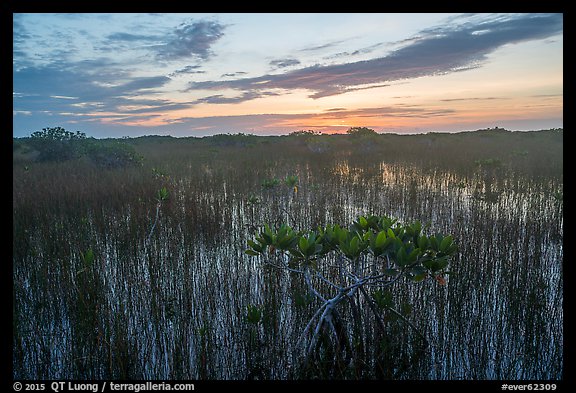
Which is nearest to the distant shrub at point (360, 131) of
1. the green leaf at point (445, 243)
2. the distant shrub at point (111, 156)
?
the distant shrub at point (111, 156)

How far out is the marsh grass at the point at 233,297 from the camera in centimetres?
269

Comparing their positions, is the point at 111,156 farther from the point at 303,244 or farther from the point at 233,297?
the point at 303,244

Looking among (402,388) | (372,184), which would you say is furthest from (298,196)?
(402,388)

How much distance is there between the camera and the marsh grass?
269 cm

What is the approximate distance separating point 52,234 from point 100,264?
1.42m

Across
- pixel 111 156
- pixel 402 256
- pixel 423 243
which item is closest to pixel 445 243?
pixel 423 243

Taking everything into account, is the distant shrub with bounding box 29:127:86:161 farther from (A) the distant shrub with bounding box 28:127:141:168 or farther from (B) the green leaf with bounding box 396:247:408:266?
(B) the green leaf with bounding box 396:247:408:266

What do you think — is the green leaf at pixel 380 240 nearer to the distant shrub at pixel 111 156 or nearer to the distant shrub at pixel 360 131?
the distant shrub at pixel 111 156

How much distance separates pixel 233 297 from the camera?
366cm

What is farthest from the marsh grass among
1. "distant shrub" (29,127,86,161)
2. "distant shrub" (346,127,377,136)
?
"distant shrub" (346,127,377,136)

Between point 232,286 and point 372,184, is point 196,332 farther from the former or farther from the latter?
point 372,184

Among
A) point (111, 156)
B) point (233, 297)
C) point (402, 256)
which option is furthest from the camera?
point (111, 156)

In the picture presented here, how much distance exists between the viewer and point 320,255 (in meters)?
2.52
